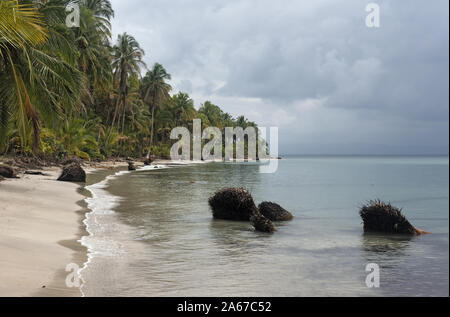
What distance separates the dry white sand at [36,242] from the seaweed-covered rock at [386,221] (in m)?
7.82

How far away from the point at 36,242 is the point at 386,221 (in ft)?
28.8

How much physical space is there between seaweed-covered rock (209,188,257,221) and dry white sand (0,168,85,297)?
4.26 m

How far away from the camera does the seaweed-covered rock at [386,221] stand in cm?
1092

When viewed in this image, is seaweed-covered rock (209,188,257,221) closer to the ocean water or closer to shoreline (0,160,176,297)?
the ocean water

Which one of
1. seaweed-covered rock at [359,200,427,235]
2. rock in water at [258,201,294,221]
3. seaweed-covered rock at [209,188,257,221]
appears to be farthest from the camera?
rock in water at [258,201,294,221]

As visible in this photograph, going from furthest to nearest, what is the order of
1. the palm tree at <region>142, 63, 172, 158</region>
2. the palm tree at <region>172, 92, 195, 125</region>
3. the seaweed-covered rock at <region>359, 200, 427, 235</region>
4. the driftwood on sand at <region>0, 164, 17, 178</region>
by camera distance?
the palm tree at <region>172, 92, 195, 125</region>
the palm tree at <region>142, 63, 172, 158</region>
the driftwood on sand at <region>0, 164, 17, 178</region>
the seaweed-covered rock at <region>359, 200, 427, 235</region>

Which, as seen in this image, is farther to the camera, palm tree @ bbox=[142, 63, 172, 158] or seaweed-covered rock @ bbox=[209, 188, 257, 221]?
palm tree @ bbox=[142, 63, 172, 158]

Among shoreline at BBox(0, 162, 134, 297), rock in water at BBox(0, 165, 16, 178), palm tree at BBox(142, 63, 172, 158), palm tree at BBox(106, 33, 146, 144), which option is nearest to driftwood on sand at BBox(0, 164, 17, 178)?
rock in water at BBox(0, 165, 16, 178)

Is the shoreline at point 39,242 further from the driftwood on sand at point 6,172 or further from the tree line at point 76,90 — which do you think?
the driftwood on sand at point 6,172

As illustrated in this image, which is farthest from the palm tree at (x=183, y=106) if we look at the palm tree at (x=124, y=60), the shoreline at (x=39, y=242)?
the shoreline at (x=39, y=242)

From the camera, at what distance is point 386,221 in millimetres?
11125

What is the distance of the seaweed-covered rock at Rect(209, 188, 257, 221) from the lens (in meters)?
12.6

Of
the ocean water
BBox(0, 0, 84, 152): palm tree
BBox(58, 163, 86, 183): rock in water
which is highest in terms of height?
BBox(0, 0, 84, 152): palm tree

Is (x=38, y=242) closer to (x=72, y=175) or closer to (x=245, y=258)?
Result: (x=245, y=258)
